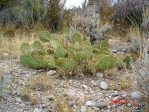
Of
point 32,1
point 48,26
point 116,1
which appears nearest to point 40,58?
point 48,26

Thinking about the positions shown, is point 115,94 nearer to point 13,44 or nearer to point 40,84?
point 40,84

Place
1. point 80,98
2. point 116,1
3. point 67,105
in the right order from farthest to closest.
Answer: point 116,1, point 80,98, point 67,105

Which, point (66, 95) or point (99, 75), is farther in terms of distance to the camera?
point (99, 75)

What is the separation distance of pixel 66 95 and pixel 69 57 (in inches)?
38.1

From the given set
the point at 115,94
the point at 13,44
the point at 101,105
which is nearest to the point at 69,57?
the point at 115,94

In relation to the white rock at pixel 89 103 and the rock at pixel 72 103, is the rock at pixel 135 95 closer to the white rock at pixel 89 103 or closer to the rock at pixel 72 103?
the white rock at pixel 89 103

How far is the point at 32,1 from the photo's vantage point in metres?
10.8

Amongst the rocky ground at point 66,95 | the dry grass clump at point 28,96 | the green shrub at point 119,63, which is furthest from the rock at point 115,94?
the dry grass clump at point 28,96

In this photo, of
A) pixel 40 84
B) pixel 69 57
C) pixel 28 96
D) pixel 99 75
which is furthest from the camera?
pixel 69 57

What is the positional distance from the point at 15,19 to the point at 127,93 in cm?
618

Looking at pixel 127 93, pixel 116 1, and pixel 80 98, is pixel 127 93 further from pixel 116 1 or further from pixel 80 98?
pixel 116 1

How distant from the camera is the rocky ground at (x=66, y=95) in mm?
4727

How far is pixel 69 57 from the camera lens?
5.86 m

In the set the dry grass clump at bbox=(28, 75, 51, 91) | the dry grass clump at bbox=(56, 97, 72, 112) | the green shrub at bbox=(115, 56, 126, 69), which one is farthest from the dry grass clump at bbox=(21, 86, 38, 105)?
the green shrub at bbox=(115, 56, 126, 69)
